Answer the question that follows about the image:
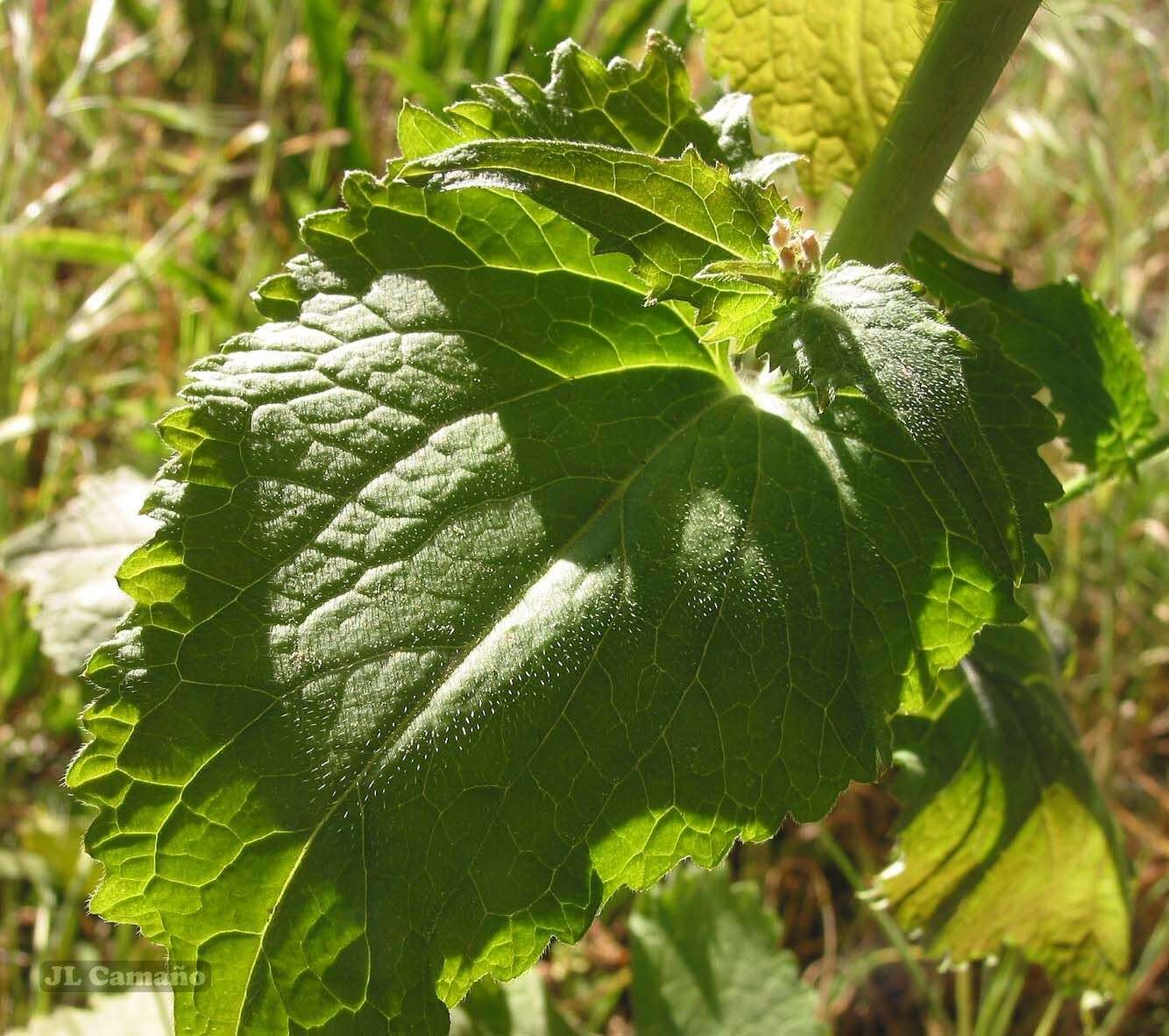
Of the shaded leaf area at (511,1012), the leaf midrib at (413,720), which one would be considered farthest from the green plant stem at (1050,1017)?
the leaf midrib at (413,720)

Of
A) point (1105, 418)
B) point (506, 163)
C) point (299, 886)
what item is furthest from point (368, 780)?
point (1105, 418)

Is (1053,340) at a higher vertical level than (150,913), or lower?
higher

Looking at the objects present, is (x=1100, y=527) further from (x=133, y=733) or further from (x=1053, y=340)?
(x=133, y=733)

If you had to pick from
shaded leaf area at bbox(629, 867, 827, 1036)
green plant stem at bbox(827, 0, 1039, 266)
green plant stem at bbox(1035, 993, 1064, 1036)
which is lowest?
green plant stem at bbox(1035, 993, 1064, 1036)

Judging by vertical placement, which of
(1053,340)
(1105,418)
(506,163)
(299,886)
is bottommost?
A: (299,886)

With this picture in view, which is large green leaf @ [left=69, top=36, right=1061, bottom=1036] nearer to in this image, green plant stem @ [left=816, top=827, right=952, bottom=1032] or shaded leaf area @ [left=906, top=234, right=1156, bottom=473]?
shaded leaf area @ [left=906, top=234, right=1156, bottom=473]

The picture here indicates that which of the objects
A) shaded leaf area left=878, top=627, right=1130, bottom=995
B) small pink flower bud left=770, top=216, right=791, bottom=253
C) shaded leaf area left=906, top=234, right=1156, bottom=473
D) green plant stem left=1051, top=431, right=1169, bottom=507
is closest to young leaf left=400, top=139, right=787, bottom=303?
small pink flower bud left=770, top=216, right=791, bottom=253

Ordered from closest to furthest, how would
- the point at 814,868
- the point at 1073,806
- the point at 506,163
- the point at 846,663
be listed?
the point at 506,163
the point at 846,663
the point at 1073,806
the point at 814,868
